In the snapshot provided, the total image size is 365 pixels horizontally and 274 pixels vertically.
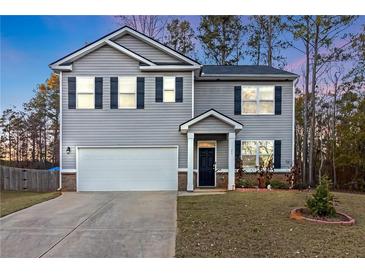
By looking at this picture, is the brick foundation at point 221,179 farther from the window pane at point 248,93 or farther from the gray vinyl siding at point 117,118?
the window pane at point 248,93

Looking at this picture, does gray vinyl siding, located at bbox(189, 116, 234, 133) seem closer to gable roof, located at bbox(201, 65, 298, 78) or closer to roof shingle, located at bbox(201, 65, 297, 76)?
gable roof, located at bbox(201, 65, 298, 78)

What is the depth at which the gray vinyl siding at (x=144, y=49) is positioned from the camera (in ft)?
38.3

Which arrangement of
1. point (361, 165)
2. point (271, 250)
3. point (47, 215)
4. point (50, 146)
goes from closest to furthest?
point (271, 250), point (47, 215), point (361, 165), point (50, 146)

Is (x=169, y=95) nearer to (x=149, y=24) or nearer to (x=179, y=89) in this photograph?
(x=179, y=89)

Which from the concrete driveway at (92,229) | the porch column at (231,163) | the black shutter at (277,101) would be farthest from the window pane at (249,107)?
the concrete driveway at (92,229)

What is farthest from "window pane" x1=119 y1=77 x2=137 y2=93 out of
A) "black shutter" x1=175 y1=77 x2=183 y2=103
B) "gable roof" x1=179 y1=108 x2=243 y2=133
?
"gable roof" x1=179 y1=108 x2=243 y2=133

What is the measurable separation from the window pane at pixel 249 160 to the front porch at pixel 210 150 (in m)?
0.89

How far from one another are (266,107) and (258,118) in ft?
2.07

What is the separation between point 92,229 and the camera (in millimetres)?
6117

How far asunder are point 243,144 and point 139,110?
4.93 m

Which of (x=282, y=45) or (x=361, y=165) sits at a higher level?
(x=282, y=45)

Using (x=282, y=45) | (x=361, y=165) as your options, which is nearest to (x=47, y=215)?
(x=361, y=165)

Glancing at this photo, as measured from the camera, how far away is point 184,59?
11383 mm

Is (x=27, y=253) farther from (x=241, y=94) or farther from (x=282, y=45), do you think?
(x=282, y=45)
